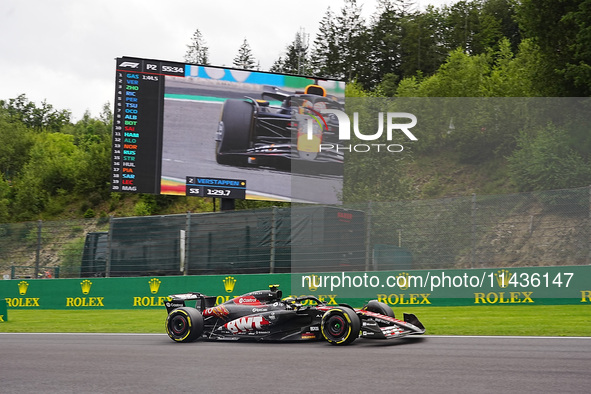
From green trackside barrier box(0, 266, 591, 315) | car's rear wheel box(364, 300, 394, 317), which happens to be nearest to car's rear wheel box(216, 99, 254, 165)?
green trackside barrier box(0, 266, 591, 315)

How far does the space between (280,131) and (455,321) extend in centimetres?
1307

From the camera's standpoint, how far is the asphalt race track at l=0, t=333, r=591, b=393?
654 centimetres

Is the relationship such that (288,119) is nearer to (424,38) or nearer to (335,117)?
(335,117)

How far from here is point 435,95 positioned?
60.1m

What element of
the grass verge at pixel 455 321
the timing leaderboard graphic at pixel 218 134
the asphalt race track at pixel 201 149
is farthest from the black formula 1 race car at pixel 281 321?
the asphalt race track at pixel 201 149

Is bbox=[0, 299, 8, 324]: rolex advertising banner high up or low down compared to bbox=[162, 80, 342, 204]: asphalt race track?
down

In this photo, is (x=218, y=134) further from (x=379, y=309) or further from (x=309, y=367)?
(x=309, y=367)

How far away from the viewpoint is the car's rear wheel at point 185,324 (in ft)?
37.4

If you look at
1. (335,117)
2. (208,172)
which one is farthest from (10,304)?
(335,117)

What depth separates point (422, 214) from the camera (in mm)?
19125

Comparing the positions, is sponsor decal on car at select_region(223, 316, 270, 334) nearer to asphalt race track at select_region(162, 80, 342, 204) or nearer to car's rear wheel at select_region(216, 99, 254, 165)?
asphalt race track at select_region(162, 80, 342, 204)

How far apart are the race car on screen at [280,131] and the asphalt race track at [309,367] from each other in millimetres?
14023

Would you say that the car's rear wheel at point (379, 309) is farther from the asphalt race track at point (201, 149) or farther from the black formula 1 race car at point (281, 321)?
the asphalt race track at point (201, 149)

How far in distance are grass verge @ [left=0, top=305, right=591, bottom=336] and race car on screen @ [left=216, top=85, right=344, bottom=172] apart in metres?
7.23
